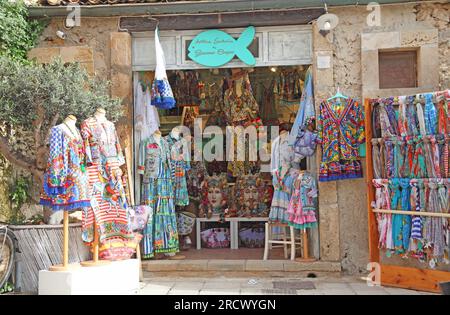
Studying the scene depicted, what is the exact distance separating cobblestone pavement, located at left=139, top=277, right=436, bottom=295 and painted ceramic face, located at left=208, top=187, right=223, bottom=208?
208 cm

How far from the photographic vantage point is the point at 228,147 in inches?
360

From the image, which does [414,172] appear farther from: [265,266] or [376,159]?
[265,266]

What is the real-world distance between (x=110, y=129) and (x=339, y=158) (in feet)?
9.82

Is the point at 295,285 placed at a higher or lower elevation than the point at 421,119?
lower

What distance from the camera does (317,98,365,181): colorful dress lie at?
6805 mm

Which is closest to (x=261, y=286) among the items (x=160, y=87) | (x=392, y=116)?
(x=392, y=116)

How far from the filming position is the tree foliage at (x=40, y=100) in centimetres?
609

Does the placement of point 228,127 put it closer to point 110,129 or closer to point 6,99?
point 110,129

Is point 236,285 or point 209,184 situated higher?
point 209,184

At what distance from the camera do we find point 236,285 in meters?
6.43

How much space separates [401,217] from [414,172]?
0.57 metres
